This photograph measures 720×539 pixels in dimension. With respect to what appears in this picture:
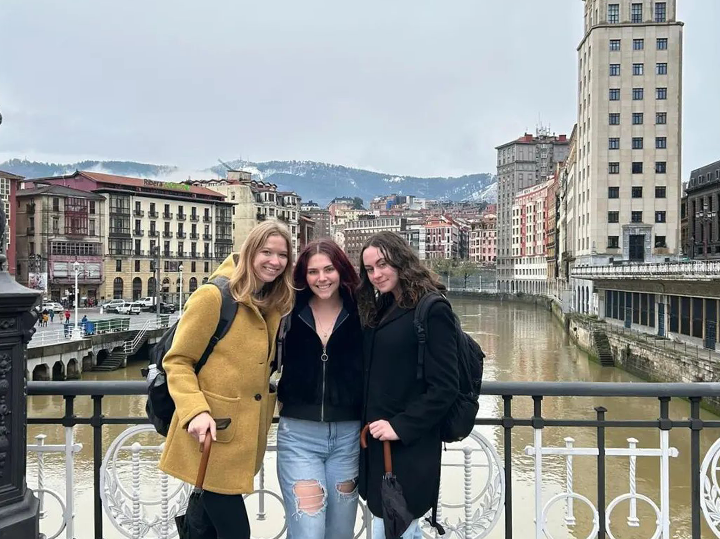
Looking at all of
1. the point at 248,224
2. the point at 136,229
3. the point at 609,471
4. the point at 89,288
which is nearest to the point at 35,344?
the point at 609,471

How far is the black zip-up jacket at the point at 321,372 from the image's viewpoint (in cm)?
315

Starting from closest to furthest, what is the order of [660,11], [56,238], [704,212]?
[660,11]
[56,238]
[704,212]

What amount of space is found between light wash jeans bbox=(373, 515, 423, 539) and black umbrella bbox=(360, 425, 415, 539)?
20 centimetres

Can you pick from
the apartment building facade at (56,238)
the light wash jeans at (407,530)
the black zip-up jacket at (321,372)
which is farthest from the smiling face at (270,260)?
the apartment building facade at (56,238)

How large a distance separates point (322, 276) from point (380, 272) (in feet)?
0.97

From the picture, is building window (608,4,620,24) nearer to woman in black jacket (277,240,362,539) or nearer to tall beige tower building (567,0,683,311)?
tall beige tower building (567,0,683,311)

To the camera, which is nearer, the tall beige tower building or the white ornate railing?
the white ornate railing

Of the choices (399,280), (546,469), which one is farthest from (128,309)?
(399,280)

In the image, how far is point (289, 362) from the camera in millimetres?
3188

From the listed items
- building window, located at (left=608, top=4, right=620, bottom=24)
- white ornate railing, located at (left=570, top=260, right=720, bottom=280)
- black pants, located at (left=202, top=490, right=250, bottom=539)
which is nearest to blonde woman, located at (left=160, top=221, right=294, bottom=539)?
black pants, located at (left=202, top=490, right=250, bottom=539)

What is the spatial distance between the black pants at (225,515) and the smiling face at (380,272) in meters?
1.30

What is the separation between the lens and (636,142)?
50500mm

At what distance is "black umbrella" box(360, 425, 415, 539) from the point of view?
2953mm

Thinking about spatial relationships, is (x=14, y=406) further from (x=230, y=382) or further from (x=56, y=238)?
(x=56, y=238)
